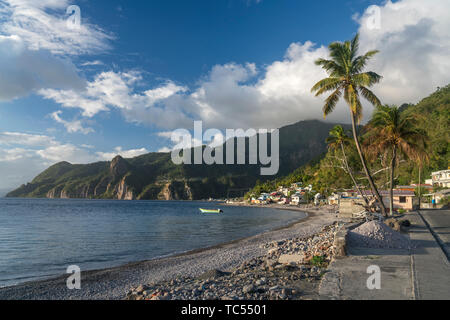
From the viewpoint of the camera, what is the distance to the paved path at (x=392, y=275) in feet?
18.3

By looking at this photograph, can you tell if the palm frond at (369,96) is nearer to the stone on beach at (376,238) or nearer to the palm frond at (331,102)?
the palm frond at (331,102)

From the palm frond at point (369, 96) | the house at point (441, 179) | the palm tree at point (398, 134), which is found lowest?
the house at point (441, 179)

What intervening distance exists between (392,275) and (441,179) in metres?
66.2

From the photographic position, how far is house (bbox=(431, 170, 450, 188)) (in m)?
57.1

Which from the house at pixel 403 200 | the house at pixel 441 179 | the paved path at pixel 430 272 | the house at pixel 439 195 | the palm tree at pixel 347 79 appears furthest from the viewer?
the house at pixel 441 179

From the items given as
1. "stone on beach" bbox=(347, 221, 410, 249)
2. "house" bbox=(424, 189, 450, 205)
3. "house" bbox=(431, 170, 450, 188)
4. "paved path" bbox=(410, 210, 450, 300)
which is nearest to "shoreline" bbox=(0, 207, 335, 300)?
"stone on beach" bbox=(347, 221, 410, 249)

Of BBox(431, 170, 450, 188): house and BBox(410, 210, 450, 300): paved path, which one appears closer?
BBox(410, 210, 450, 300): paved path

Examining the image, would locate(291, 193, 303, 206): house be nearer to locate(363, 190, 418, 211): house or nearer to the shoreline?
locate(363, 190, 418, 211): house

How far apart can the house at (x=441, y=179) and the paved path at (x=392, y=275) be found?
5950cm

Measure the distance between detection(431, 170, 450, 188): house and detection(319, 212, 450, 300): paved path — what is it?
59499mm

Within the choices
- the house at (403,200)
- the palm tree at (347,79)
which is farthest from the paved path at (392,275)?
the house at (403,200)

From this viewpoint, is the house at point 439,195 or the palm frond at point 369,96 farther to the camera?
the house at point 439,195

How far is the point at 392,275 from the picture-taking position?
6.84m

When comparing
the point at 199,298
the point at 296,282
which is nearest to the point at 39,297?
the point at 199,298
